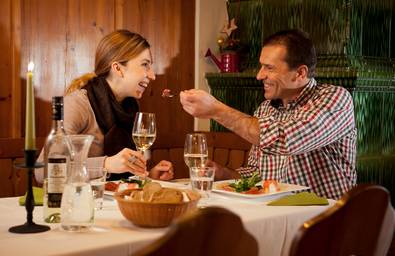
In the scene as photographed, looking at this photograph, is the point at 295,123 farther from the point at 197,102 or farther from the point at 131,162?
the point at 131,162

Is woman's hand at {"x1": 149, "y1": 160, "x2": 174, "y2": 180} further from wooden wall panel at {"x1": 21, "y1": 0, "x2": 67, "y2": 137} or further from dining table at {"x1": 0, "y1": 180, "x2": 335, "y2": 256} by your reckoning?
wooden wall panel at {"x1": 21, "y1": 0, "x2": 67, "y2": 137}

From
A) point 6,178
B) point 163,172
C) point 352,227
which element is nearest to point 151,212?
point 352,227

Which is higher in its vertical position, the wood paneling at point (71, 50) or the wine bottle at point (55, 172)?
the wood paneling at point (71, 50)

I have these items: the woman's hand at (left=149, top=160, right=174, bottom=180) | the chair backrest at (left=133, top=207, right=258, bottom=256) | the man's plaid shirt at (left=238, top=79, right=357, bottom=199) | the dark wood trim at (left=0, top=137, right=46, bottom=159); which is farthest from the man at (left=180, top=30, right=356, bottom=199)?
A: the chair backrest at (left=133, top=207, right=258, bottom=256)

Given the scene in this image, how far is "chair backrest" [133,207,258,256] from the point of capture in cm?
86

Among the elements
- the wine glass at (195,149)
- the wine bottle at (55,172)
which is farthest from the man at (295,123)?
the wine bottle at (55,172)

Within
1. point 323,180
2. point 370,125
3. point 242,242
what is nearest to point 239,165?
point 370,125

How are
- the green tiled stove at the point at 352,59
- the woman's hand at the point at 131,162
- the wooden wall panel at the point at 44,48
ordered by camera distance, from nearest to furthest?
the woman's hand at the point at 131,162, the wooden wall panel at the point at 44,48, the green tiled stove at the point at 352,59

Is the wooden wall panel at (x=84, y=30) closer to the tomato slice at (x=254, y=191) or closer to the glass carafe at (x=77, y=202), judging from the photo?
the tomato slice at (x=254, y=191)

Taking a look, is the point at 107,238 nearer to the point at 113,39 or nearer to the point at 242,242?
the point at 242,242

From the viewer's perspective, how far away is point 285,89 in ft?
8.98

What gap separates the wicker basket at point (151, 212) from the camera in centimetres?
151

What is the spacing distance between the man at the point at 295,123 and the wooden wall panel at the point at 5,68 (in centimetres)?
115

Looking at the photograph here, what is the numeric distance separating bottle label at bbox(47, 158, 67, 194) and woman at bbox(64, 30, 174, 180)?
106 cm
